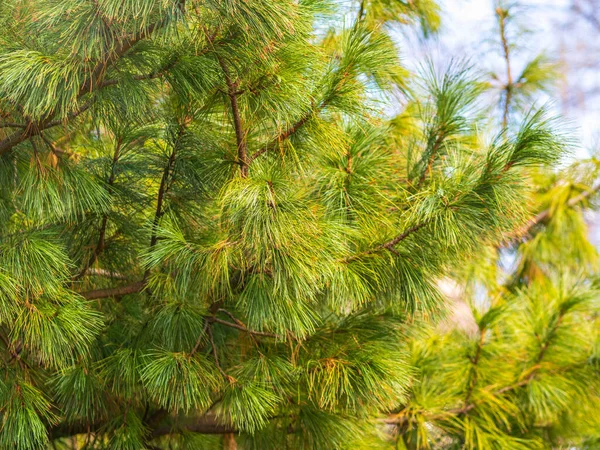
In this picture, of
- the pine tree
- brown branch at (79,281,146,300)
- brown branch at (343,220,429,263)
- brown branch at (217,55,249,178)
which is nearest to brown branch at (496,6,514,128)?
the pine tree

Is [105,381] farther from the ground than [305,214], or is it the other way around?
[305,214]

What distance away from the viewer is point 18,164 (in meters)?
1.15

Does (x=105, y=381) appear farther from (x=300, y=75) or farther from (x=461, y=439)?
(x=461, y=439)

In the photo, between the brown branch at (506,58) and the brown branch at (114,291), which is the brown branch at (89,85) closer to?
the brown branch at (114,291)

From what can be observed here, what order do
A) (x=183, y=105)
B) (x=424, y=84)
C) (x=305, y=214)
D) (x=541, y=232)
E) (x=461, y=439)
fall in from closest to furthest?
(x=305, y=214)
(x=183, y=105)
(x=424, y=84)
(x=461, y=439)
(x=541, y=232)

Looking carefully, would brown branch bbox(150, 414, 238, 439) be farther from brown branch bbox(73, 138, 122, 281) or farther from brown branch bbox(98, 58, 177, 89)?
brown branch bbox(98, 58, 177, 89)

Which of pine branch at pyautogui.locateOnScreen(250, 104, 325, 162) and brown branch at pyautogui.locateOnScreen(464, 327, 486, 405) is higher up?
pine branch at pyautogui.locateOnScreen(250, 104, 325, 162)

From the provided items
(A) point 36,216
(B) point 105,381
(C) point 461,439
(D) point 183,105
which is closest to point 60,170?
(A) point 36,216

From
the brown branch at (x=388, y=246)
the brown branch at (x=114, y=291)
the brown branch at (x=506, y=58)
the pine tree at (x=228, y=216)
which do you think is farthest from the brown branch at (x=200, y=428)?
the brown branch at (x=506, y=58)

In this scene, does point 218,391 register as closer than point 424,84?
Yes

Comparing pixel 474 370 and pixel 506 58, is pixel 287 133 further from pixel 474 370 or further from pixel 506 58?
pixel 506 58

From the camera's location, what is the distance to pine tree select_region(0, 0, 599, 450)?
94 cm

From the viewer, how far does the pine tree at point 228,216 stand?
3.08 ft

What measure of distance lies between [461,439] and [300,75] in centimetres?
89
